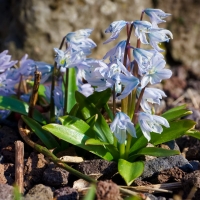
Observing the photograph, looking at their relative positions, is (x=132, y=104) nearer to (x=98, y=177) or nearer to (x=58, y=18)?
(x=98, y=177)

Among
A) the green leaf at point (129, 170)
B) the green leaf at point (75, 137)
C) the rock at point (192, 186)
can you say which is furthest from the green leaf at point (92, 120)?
the rock at point (192, 186)

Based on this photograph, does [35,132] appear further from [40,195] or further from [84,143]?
[40,195]

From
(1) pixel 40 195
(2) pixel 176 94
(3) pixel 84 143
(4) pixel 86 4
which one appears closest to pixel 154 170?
(3) pixel 84 143

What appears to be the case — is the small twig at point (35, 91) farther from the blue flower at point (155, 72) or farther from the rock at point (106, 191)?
the rock at point (106, 191)

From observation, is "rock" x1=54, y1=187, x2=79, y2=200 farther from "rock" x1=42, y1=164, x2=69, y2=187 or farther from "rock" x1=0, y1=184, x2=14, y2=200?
"rock" x1=0, y1=184, x2=14, y2=200

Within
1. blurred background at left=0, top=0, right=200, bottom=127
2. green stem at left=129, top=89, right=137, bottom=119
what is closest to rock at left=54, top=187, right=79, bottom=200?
green stem at left=129, top=89, right=137, bottom=119
